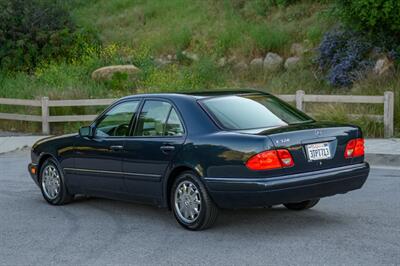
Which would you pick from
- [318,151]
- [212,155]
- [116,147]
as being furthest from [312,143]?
[116,147]

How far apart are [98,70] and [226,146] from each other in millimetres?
17770

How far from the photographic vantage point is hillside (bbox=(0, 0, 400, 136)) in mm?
22688

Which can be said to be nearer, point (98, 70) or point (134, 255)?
point (134, 255)

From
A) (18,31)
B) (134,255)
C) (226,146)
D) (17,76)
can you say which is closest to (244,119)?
(226,146)

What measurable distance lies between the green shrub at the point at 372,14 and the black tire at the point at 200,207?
1365cm

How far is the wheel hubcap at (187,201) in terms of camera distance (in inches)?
314

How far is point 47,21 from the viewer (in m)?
30.3

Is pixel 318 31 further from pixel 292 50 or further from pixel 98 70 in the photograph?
pixel 98 70

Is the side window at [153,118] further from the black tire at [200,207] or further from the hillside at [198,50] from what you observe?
the hillside at [198,50]

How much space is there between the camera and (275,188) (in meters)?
7.41

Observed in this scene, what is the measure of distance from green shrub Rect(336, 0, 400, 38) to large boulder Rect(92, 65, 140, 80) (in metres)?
6.93

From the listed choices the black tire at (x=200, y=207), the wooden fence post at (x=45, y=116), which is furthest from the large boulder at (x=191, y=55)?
the black tire at (x=200, y=207)

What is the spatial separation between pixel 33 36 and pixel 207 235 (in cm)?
2330

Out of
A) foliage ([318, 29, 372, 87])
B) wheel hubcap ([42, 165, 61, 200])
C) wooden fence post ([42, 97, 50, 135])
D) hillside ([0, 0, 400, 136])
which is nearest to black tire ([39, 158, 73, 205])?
wheel hubcap ([42, 165, 61, 200])
